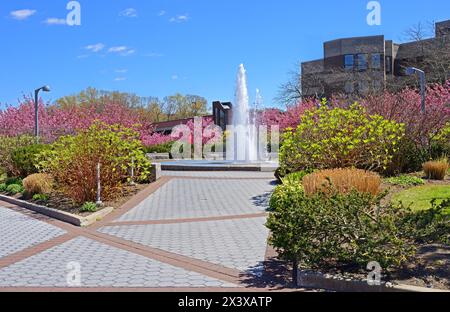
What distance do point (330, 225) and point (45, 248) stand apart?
4769 mm

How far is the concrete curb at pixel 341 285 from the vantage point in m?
4.92

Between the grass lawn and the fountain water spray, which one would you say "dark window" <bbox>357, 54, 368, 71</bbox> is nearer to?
the fountain water spray

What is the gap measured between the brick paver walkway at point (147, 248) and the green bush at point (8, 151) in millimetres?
6815

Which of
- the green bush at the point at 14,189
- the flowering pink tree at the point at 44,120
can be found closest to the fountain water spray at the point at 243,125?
the flowering pink tree at the point at 44,120

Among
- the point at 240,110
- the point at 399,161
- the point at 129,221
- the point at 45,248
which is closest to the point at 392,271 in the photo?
the point at 45,248

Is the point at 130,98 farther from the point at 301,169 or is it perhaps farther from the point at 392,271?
the point at 392,271

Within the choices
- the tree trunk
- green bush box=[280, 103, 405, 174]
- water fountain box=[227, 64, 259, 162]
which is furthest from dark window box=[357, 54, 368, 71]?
the tree trunk

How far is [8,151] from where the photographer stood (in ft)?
65.7

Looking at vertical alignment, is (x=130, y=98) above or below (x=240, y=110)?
above

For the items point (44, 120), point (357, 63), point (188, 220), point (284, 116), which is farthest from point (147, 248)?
point (357, 63)

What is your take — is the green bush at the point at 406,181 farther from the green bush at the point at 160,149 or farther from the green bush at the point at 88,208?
the green bush at the point at 160,149

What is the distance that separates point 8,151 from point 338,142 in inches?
553

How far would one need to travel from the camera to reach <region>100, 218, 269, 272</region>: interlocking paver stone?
271 inches

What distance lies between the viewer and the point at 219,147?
3944cm
